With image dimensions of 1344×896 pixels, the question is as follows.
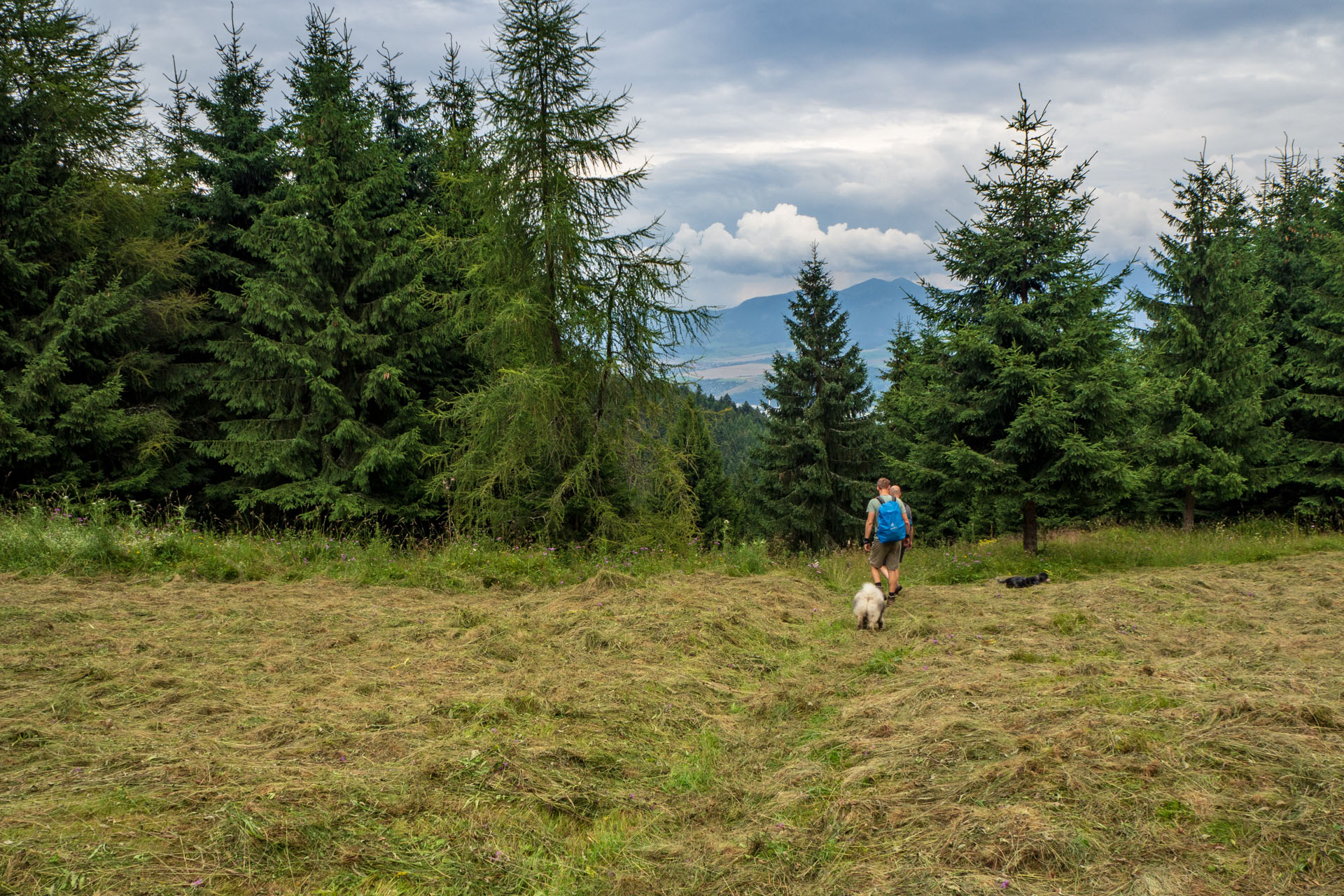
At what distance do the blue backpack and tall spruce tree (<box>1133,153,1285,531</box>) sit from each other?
10.1 metres

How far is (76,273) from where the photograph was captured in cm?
1453

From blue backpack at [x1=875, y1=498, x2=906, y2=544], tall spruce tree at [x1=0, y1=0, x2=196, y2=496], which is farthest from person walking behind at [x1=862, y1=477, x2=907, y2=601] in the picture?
tall spruce tree at [x1=0, y1=0, x2=196, y2=496]

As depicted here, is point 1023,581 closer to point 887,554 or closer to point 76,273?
point 887,554

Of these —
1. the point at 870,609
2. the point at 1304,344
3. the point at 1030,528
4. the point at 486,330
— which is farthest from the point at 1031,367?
the point at 1304,344

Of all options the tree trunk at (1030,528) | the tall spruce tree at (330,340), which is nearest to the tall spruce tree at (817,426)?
the tree trunk at (1030,528)

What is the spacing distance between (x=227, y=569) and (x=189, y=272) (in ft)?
41.3

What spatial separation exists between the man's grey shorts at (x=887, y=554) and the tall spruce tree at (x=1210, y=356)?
1003 cm

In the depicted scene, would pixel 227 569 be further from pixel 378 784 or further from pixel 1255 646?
pixel 1255 646

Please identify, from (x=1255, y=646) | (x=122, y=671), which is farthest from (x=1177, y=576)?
(x=122, y=671)

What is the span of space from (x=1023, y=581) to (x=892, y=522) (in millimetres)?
2843

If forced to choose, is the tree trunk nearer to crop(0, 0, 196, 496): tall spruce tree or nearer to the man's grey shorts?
the man's grey shorts

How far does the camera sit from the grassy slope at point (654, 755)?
3271 millimetres

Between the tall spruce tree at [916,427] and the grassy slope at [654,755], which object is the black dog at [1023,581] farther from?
the grassy slope at [654,755]

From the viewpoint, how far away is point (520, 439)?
12148 mm
